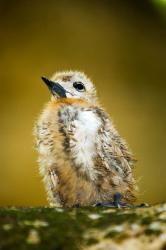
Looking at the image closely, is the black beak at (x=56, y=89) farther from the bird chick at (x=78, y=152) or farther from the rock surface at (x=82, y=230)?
the rock surface at (x=82, y=230)

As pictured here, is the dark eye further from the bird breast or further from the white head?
the bird breast

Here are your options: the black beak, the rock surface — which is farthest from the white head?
Answer: the rock surface

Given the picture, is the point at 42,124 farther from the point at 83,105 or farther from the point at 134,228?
the point at 134,228

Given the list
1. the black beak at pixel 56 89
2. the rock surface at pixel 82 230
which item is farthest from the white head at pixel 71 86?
the rock surface at pixel 82 230

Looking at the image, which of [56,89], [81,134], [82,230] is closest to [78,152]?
[81,134]

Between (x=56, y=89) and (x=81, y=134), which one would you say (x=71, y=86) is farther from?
(x=81, y=134)

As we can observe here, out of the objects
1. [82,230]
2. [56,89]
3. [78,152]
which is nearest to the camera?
[82,230]

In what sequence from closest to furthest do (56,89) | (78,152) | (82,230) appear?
(82,230) → (78,152) → (56,89)

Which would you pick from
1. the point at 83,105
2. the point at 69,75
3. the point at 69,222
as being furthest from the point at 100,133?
the point at 69,222

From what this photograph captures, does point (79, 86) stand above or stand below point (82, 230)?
above
